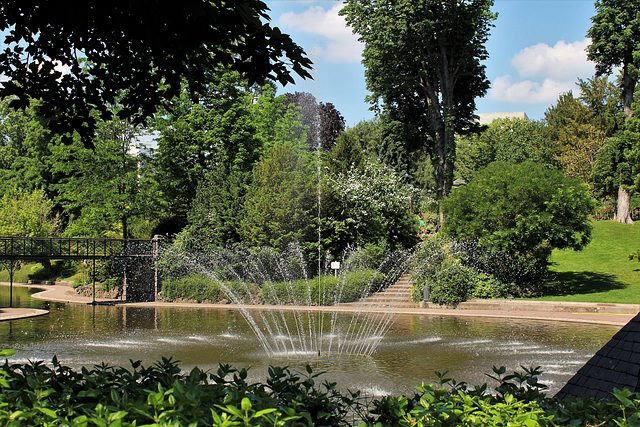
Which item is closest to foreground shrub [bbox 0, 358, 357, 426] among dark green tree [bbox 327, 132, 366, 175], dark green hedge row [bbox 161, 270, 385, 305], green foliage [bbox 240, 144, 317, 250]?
dark green hedge row [bbox 161, 270, 385, 305]

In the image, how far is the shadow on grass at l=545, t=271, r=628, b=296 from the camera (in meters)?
25.1

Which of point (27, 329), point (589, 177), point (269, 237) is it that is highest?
point (589, 177)

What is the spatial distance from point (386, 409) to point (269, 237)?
85.5ft

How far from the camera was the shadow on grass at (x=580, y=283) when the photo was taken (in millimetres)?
25141

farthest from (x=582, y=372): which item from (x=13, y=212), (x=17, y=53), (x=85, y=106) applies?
(x=13, y=212)

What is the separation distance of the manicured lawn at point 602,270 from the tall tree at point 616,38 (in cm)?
336

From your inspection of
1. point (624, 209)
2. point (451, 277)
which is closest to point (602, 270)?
point (451, 277)

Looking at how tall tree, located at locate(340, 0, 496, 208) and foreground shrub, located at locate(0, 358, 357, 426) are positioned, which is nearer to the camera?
foreground shrub, located at locate(0, 358, 357, 426)

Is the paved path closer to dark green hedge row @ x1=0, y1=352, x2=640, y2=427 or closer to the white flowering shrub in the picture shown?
the white flowering shrub

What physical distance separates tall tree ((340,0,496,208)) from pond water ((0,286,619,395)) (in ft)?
57.2

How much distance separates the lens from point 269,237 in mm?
29516

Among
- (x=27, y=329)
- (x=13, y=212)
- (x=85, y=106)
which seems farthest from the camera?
(x=13, y=212)

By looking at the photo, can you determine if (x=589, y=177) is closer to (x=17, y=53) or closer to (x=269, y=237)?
(x=269, y=237)

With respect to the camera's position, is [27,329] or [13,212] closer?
[27,329]
